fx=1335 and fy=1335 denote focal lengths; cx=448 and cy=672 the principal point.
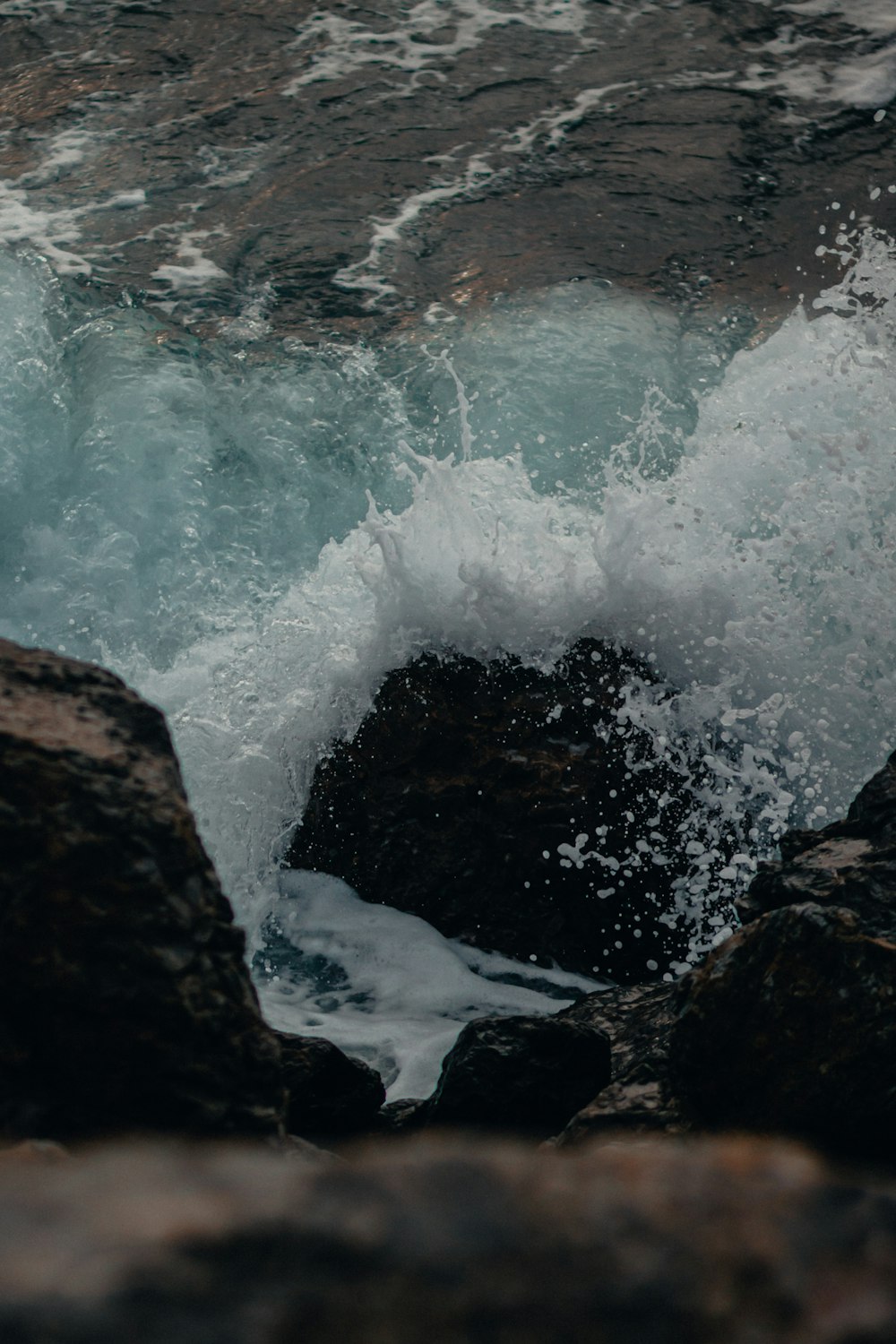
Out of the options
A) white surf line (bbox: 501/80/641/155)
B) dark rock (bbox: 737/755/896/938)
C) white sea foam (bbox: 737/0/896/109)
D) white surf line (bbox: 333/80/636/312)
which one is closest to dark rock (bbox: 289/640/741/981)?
dark rock (bbox: 737/755/896/938)

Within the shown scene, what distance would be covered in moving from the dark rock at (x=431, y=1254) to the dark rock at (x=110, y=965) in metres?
0.83

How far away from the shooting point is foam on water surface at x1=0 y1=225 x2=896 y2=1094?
15.3 feet

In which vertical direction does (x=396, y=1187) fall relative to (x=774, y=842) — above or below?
above

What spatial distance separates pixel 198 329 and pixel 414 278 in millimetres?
1463

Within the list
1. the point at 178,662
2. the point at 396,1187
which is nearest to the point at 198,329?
the point at 178,662

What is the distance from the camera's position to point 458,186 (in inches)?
364

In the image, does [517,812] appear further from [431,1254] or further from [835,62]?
[835,62]

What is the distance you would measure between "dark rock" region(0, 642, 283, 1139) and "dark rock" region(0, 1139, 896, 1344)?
825mm

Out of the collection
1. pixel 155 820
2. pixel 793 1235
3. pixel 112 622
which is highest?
pixel 793 1235

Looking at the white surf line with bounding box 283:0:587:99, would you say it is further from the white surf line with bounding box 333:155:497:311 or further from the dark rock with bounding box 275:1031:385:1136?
the dark rock with bounding box 275:1031:385:1136

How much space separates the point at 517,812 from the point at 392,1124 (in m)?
1.44

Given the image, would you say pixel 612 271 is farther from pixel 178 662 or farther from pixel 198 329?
pixel 178 662

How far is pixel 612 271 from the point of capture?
8367 millimetres

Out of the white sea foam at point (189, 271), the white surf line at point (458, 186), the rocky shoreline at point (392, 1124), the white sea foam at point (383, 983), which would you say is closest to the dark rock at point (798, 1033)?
the rocky shoreline at point (392, 1124)
